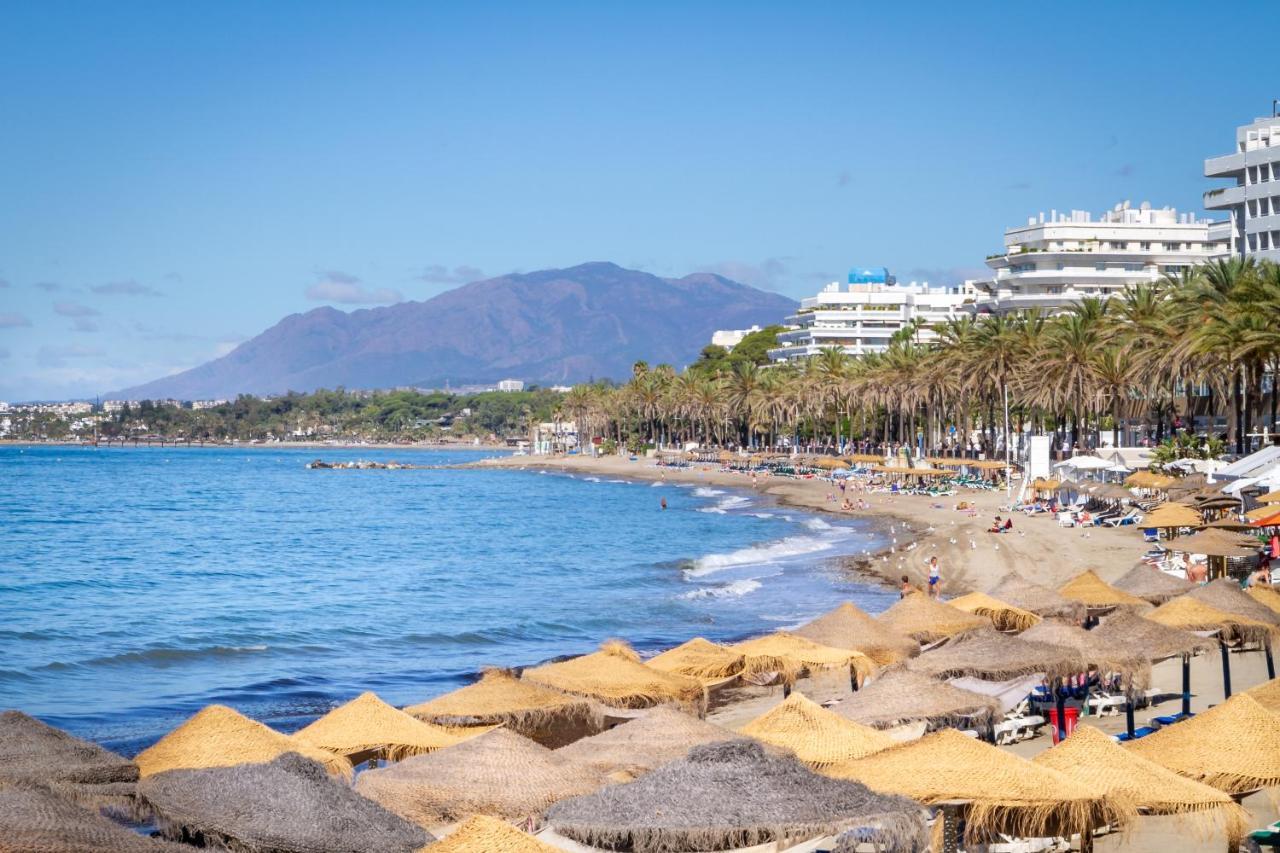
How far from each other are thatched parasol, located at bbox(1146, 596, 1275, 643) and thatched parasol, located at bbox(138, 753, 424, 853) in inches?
500

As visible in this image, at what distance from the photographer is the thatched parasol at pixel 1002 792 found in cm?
1054

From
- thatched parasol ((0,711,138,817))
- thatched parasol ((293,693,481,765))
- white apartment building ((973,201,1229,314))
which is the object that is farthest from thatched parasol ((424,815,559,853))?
white apartment building ((973,201,1229,314))

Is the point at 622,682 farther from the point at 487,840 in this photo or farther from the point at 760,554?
the point at 760,554

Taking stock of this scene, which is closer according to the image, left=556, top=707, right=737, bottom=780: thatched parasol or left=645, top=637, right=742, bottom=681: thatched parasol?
left=556, top=707, right=737, bottom=780: thatched parasol

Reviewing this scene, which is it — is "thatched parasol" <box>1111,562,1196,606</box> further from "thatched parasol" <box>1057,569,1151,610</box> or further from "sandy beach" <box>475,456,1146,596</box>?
"sandy beach" <box>475,456,1146,596</box>

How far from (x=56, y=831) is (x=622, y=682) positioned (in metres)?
9.59

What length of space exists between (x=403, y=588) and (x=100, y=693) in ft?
64.2

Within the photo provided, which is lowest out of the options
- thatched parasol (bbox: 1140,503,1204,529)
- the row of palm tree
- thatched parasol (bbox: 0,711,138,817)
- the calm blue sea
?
the calm blue sea

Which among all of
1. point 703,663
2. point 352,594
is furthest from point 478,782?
point 352,594

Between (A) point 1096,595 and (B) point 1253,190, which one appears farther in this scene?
(B) point 1253,190

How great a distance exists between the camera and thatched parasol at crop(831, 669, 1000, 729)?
48.1 ft

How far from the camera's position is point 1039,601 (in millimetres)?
23094

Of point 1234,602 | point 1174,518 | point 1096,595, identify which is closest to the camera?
point 1234,602

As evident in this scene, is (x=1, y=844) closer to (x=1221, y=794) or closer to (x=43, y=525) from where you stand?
(x=1221, y=794)
